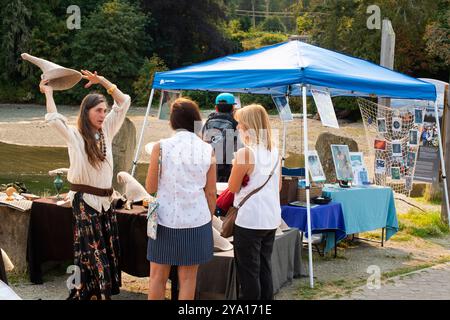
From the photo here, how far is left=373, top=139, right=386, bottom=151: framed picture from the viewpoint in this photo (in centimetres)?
944

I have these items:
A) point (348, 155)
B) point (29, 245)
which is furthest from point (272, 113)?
point (29, 245)

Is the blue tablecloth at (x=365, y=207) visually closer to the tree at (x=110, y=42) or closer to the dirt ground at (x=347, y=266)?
the dirt ground at (x=347, y=266)

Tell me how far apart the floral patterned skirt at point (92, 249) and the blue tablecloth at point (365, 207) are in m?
3.17

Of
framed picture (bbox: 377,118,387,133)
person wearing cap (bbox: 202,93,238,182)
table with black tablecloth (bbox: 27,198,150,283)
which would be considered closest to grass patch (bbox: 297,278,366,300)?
table with black tablecloth (bbox: 27,198,150,283)

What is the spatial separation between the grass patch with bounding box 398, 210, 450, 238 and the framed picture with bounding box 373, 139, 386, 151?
1155mm

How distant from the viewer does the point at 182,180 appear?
14.0 feet

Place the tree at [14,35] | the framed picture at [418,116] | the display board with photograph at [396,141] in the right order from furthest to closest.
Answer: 1. the tree at [14,35]
2. the framed picture at [418,116]
3. the display board with photograph at [396,141]

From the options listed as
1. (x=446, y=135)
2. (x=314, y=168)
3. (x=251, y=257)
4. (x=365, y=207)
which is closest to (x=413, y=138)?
(x=446, y=135)

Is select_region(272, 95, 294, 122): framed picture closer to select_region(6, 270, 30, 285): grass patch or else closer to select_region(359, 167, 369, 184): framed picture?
select_region(359, 167, 369, 184): framed picture

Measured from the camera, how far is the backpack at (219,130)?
7383 mm

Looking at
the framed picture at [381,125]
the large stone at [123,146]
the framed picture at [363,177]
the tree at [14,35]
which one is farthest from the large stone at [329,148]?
the tree at [14,35]

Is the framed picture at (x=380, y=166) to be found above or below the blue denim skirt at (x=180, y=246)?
above

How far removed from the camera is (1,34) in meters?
35.3

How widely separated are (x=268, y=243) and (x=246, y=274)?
292mm
